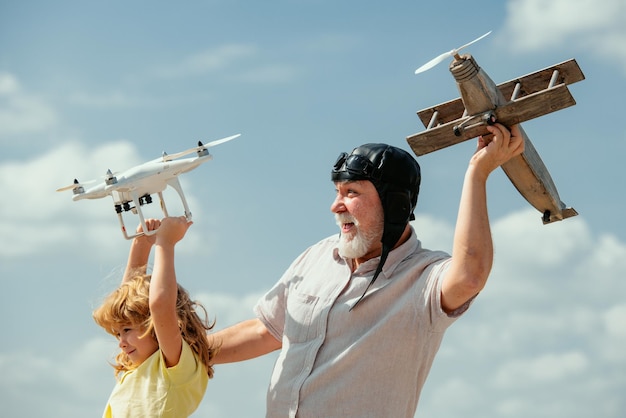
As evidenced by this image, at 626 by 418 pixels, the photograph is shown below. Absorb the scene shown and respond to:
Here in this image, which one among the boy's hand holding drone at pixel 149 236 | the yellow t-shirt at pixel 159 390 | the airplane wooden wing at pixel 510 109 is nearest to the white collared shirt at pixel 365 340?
the yellow t-shirt at pixel 159 390

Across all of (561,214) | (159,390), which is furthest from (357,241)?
(159,390)

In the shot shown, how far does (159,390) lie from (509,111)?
8.26ft

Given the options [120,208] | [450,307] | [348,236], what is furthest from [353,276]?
[120,208]

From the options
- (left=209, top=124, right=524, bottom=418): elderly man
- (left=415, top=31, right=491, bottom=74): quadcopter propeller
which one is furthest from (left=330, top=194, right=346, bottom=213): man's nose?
(left=415, top=31, right=491, bottom=74): quadcopter propeller

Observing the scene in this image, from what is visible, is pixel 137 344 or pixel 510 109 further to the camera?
pixel 137 344

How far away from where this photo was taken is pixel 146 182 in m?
5.78

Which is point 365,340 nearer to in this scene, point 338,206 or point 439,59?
point 338,206

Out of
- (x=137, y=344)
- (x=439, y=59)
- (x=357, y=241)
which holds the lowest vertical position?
(x=137, y=344)

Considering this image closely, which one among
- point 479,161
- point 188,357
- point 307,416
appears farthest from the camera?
point 188,357

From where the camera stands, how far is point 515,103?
16.7 feet

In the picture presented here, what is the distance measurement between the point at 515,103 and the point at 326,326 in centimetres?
161

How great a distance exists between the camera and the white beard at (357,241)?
5.41 metres

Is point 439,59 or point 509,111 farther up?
point 439,59

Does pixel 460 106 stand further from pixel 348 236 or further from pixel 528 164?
pixel 348 236
